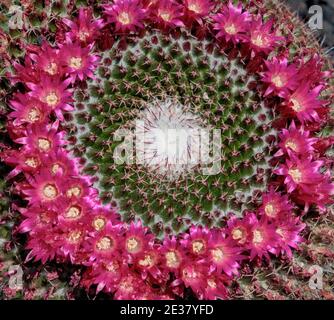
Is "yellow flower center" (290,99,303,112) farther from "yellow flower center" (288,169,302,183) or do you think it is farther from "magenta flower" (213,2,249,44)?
"magenta flower" (213,2,249,44)

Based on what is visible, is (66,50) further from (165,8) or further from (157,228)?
(157,228)

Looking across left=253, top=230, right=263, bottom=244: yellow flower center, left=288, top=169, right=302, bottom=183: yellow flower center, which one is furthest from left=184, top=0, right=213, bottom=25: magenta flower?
left=253, top=230, right=263, bottom=244: yellow flower center

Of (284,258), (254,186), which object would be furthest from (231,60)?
(284,258)

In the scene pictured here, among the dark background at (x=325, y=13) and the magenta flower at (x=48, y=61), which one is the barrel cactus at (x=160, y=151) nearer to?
the magenta flower at (x=48, y=61)

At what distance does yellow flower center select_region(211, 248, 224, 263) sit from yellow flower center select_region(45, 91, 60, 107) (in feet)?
3.48

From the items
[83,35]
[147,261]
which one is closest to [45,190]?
[147,261]

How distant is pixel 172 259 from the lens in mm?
3002

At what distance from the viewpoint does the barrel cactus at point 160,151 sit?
2.96 meters

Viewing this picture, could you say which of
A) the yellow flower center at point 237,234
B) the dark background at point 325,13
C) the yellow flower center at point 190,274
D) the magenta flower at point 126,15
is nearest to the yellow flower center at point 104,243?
the yellow flower center at point 190,274

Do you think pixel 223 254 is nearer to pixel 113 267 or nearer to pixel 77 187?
pixel 113 267

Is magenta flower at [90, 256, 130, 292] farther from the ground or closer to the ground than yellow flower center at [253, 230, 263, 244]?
closer to the ground

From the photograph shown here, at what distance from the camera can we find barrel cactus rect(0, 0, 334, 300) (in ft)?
9.70

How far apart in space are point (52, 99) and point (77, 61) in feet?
0.75

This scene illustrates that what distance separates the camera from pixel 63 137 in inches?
119
